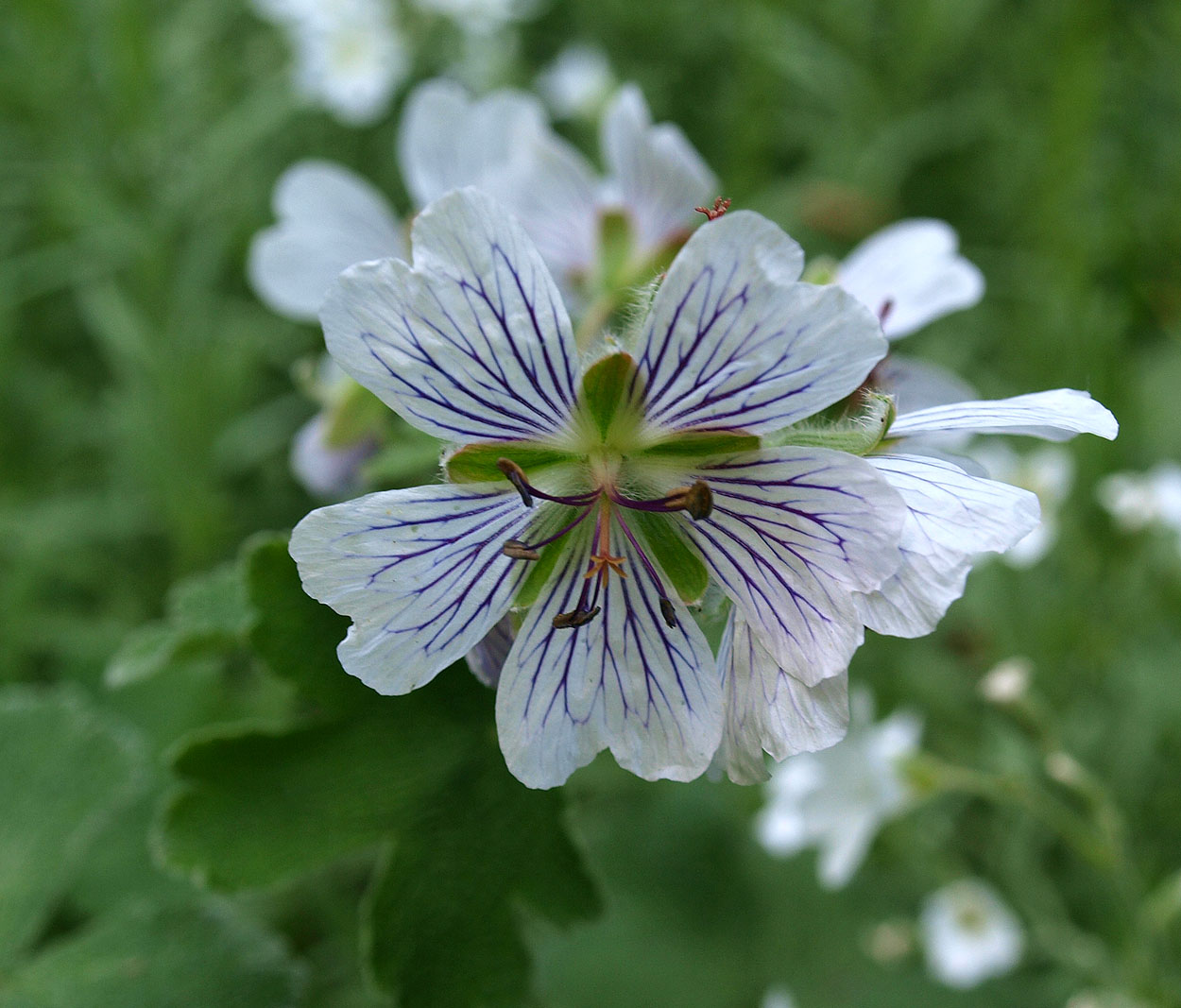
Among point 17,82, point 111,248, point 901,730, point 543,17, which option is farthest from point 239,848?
point 543,17

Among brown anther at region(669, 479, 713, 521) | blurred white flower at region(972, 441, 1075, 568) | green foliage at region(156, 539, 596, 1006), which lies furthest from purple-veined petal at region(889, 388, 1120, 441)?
blurred white flower at region(972, 441, 1075, 568)

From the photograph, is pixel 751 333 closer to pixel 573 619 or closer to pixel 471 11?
pixel 573 619

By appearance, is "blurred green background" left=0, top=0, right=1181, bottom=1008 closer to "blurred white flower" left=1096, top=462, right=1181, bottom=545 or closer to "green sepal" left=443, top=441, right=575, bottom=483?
"blurred white flower" left=1096, top=462, right=1181, bottom=545

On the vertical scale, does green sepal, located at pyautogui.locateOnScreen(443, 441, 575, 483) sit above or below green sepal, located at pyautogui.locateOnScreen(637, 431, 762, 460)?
above

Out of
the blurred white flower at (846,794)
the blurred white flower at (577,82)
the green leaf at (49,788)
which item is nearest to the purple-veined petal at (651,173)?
the blurred white flower at (846,794)

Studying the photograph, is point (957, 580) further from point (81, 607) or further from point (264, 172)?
point (264, 172)

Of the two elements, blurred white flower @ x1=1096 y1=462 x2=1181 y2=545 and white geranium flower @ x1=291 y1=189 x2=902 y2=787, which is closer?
white geranium flower @ x1=291 y1=189 x2=902 y2=787

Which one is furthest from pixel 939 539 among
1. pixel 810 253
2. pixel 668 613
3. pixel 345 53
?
pixel 345 53
